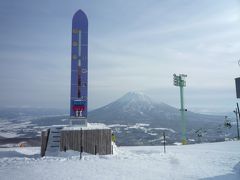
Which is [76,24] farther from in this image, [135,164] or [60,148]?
Result: [135,164]

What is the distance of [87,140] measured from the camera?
A: 1673 centimetres

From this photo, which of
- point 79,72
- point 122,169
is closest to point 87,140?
point 122,169

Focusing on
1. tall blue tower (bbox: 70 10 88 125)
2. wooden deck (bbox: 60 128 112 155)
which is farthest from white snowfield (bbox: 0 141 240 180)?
tall blue tower (bbox: 70 10 88 125)

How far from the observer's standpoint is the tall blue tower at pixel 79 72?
1939 centimetres

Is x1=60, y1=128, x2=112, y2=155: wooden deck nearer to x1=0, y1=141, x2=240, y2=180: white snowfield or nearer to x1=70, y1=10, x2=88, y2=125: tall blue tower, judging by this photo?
x1=0, y1=141, x2=240, y2=180: white snowfield

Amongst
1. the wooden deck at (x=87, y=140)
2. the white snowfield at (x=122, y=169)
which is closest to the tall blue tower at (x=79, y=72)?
the wooden deck at (x=87, y=140)

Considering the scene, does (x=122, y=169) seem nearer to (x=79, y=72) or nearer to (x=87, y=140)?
(x=87, y=140)

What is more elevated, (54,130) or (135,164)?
(54,130)

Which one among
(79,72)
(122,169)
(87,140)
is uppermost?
(79,72)

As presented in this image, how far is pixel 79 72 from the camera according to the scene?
1967cm

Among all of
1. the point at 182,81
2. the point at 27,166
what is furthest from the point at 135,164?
the point at 182,81

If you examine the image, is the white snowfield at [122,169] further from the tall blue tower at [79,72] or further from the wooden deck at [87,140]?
the tall blue tower at [79,72]

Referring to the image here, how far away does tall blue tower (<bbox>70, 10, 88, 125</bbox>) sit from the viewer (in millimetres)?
19391

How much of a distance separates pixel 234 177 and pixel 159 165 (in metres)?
3.72
